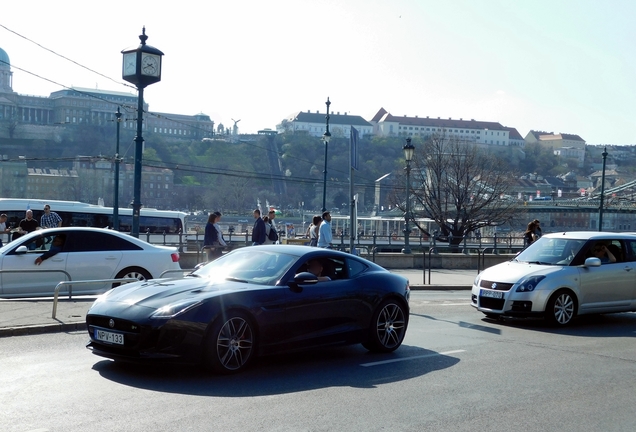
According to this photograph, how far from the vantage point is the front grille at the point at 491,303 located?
13.3m

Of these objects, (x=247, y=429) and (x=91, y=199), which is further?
(x=91, y=199)

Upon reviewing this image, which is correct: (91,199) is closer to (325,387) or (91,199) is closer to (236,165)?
(236,165)

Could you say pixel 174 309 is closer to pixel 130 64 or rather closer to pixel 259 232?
pixel 259 232

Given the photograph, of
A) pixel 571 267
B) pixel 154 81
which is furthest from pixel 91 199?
pixel 571 267

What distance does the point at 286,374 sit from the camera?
854 cm

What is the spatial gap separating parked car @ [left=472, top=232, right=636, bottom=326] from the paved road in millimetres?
1962

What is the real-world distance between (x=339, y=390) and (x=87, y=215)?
140ft

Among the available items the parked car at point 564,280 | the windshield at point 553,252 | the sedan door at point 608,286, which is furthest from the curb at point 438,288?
the sedan door at point 608,286

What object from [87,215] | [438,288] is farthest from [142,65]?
[87,215]

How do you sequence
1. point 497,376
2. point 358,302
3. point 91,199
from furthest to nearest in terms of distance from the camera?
1. point 91,199
2. point 358,302
3. point 497,376

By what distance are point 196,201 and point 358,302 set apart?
419ft

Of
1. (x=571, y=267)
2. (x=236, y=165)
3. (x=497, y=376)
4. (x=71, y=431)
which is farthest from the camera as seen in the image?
(x=236, y=165)

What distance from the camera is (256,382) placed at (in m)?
8.02

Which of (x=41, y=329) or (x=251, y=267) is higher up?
(x=251, y=267)
